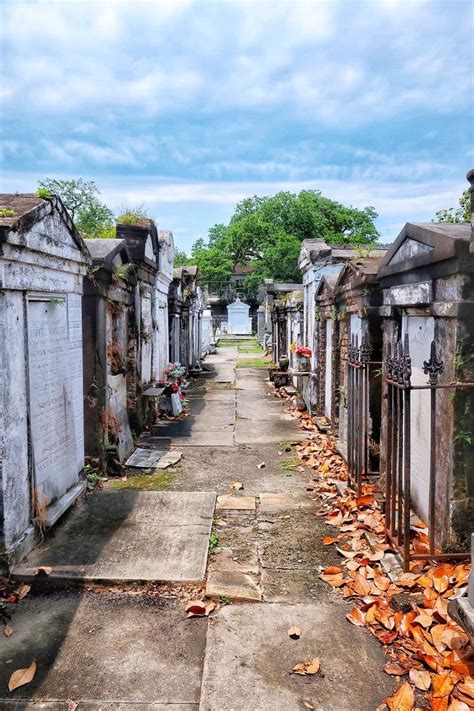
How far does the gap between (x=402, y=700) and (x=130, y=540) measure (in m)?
2.64

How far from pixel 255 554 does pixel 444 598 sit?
1.63 metres

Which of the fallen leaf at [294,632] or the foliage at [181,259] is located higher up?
the foliage at [181,259]

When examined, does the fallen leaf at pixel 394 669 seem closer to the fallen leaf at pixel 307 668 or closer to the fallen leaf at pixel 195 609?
the fallen leaf at pixel 307 668

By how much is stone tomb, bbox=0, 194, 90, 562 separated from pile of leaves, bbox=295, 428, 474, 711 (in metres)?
2.55

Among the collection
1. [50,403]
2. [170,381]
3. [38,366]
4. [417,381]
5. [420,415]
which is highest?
[38,366]

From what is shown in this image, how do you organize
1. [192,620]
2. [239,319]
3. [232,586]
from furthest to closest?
1. [239,319]
2. [232,586]
3. [192,620]

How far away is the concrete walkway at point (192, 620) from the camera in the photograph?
9.43 ft

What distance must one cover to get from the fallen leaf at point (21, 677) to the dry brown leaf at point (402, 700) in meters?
1.99

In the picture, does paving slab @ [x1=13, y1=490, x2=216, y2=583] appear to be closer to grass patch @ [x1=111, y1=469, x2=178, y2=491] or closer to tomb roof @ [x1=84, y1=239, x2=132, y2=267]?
grass patch @ [x1=111, y1=469, x2=178, y2=491]

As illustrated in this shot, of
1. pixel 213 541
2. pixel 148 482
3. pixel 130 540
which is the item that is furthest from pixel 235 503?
pixel 130 540

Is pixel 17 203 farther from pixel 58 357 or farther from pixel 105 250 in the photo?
pixel 105 250

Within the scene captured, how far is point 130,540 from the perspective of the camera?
15.3ft

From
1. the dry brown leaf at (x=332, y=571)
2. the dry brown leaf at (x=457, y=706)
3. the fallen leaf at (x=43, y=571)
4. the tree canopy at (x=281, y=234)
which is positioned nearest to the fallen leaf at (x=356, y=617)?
the dry brown leaf at (x=332, y=571)

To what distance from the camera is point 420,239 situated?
178 inches
